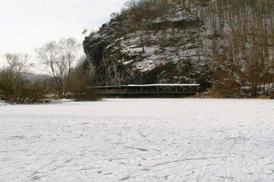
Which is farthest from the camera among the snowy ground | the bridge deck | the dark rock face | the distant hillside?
the dark rock face

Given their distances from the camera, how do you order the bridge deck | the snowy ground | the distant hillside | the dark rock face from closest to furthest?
1. the snowy ground
2. the bridge deck
3. the distant hillside
4. the dark rock face

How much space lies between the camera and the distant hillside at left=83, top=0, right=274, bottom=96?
6456 cm

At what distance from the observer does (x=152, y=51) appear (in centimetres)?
7406

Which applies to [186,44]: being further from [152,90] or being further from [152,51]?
[152,90]

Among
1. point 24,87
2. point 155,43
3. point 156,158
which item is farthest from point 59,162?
point 155,43

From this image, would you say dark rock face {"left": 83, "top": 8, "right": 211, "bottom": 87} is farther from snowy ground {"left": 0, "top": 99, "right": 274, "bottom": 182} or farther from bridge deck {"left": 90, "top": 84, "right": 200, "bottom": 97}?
snowy ground {"left": 0, "top": 99, "right": 274, "bottom": 182}

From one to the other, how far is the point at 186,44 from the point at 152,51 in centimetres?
765

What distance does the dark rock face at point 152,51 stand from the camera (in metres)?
68.0

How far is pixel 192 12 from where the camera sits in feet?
295

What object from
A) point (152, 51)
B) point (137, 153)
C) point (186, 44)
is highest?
point (186, 44)

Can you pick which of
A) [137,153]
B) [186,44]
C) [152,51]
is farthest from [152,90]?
[137,153]

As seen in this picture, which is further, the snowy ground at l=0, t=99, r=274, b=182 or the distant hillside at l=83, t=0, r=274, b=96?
the distant hillside at l=83, t=0, r=274, b=96

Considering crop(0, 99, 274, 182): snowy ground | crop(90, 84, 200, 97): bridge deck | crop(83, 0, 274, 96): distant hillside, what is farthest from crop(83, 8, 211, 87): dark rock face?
crop(0, 99, 274, 182): snowy ground

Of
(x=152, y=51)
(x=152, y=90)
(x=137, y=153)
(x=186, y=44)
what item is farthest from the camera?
(x=186, y=44)
